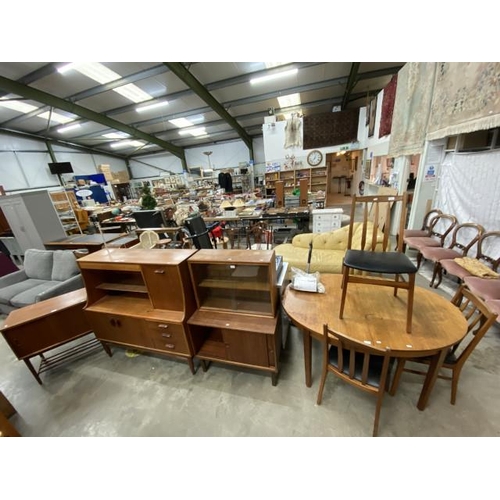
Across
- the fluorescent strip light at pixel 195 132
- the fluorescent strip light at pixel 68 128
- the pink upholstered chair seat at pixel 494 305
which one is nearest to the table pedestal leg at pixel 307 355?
the pink upholstered chair seat at pixel 494 305

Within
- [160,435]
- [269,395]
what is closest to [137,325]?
[160,435]

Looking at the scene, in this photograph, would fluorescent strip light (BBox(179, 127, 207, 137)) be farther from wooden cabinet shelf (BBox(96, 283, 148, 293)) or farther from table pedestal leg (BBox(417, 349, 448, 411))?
table pedestal leg (BBox(417, 349, 448, 411))

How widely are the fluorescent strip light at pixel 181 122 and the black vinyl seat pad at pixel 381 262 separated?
380 inches

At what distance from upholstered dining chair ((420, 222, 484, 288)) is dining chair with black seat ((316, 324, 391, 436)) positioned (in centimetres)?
225

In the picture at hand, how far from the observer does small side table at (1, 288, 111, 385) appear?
77.3 inches

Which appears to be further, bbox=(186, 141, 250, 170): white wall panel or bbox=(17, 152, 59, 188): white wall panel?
bbox=(186, 141, 250, 170): white wall panel

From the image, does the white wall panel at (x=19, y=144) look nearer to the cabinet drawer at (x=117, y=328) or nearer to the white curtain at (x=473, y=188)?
the cabinet drawer at (x=117, y=328)

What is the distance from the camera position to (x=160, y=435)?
159cm

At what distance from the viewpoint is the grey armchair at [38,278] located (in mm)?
2861

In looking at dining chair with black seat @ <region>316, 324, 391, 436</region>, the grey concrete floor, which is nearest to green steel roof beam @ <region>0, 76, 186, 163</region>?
the grey concrete floor

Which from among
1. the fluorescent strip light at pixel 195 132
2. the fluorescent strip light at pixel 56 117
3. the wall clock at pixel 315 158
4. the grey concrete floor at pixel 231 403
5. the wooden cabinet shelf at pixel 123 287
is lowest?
the grey concrete floor at pixel 231 403

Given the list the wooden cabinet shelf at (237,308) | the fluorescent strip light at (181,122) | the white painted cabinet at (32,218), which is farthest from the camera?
the fluorescent strip light at (181,122)
